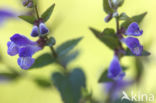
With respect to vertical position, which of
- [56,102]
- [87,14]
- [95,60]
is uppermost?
[87,14]

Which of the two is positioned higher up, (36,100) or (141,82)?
(141,82)

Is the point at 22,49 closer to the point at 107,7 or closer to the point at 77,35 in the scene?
the point at 107,7

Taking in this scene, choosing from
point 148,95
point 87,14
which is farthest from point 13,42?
point 87,14

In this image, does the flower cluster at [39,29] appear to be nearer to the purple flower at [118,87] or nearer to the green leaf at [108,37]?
the green leaf at [108,37]

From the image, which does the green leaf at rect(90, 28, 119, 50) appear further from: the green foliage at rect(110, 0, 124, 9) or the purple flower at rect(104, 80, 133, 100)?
the purple flower at rect(104, 80, 133, 100)

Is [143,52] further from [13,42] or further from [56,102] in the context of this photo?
[56,102]

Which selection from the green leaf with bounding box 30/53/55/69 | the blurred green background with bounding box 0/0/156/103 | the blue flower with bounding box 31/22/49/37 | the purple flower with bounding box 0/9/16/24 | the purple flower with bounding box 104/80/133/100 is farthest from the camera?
the blurred green background with bounding box 0/0/156/103

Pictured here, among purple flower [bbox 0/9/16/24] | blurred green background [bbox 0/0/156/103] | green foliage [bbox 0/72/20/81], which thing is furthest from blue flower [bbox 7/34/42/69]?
blurred green background [bbox 0/0/156/103]
